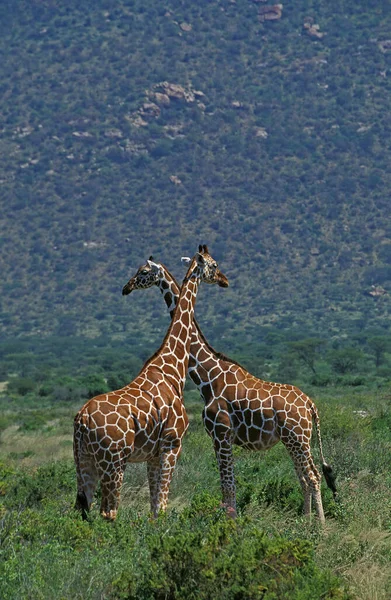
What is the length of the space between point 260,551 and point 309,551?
489mm

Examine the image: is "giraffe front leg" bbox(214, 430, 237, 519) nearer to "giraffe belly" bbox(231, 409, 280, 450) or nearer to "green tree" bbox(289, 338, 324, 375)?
"giraffe belly" bbox(231, 409, 280, 450)

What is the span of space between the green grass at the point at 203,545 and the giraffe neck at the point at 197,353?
4.49 feet

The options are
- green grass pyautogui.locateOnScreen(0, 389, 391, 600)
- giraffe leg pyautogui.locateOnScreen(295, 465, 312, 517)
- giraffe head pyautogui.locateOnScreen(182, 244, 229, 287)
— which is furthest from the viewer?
giraffe head pyautogui.locateOnScreen(182, 244, 229, 287)

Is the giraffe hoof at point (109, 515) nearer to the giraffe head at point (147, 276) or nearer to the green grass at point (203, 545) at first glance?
the green grass at point (203, 545)

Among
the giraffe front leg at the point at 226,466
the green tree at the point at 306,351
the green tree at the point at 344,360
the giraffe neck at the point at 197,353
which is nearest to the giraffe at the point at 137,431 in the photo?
the giraffe neck at the point at 197,353

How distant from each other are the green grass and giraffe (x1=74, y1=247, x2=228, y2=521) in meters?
0.30

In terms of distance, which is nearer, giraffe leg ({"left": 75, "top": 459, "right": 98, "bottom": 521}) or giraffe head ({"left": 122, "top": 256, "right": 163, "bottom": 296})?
giraffe leg ({"left": 75, "top": 459, "right": 98, "bottom": 521})

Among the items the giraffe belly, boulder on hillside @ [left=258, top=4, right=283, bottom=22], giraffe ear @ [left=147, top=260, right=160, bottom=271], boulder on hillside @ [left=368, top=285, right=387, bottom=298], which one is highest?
boulder on hillside @ [left=258, top=4, right=283, bottom=22]

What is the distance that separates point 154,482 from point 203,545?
2555 mm

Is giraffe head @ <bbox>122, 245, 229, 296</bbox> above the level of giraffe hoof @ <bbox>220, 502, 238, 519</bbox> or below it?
above

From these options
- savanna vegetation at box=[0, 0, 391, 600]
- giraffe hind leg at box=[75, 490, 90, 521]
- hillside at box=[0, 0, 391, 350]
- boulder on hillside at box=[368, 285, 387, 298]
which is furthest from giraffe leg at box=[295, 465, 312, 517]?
boulder on hillside at box=[368, 285, 387, 298]

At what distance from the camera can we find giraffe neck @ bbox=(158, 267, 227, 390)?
1162 cm

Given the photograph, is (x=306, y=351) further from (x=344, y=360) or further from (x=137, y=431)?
(x=137, y=431)

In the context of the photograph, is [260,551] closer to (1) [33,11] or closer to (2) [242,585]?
(2) [242,585]
